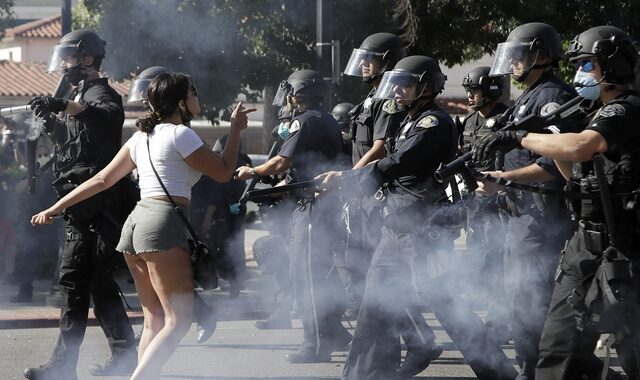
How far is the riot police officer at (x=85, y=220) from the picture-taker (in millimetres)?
6309

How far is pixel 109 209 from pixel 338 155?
161 cm

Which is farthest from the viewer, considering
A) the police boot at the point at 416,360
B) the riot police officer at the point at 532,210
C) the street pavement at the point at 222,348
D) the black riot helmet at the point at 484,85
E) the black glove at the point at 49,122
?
the black riot helmet at the point at 484,85

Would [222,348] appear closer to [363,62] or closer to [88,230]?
[88,230]

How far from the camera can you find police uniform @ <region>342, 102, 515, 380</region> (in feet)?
19.0

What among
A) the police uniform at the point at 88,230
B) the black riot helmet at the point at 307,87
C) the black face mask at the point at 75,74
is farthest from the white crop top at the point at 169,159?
the black riot helmet at the point at 307,87

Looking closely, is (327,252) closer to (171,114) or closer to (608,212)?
(171,114)

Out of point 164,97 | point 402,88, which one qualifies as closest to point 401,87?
point 402,88

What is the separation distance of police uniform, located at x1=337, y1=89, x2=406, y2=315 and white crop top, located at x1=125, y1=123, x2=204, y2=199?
4.50 ft

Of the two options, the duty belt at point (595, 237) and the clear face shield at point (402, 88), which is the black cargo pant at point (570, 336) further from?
the clear face shield at point (402, 88)

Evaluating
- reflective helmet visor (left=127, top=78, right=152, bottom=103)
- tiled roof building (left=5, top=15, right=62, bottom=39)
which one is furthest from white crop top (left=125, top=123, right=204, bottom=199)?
tiled roof building (left=5, top=15, right=62, bottom=39)

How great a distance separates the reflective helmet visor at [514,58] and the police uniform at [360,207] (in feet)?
2.46

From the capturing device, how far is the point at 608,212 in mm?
4445

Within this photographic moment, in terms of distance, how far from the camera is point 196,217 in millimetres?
9953

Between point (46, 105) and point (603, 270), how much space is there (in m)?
3.06
